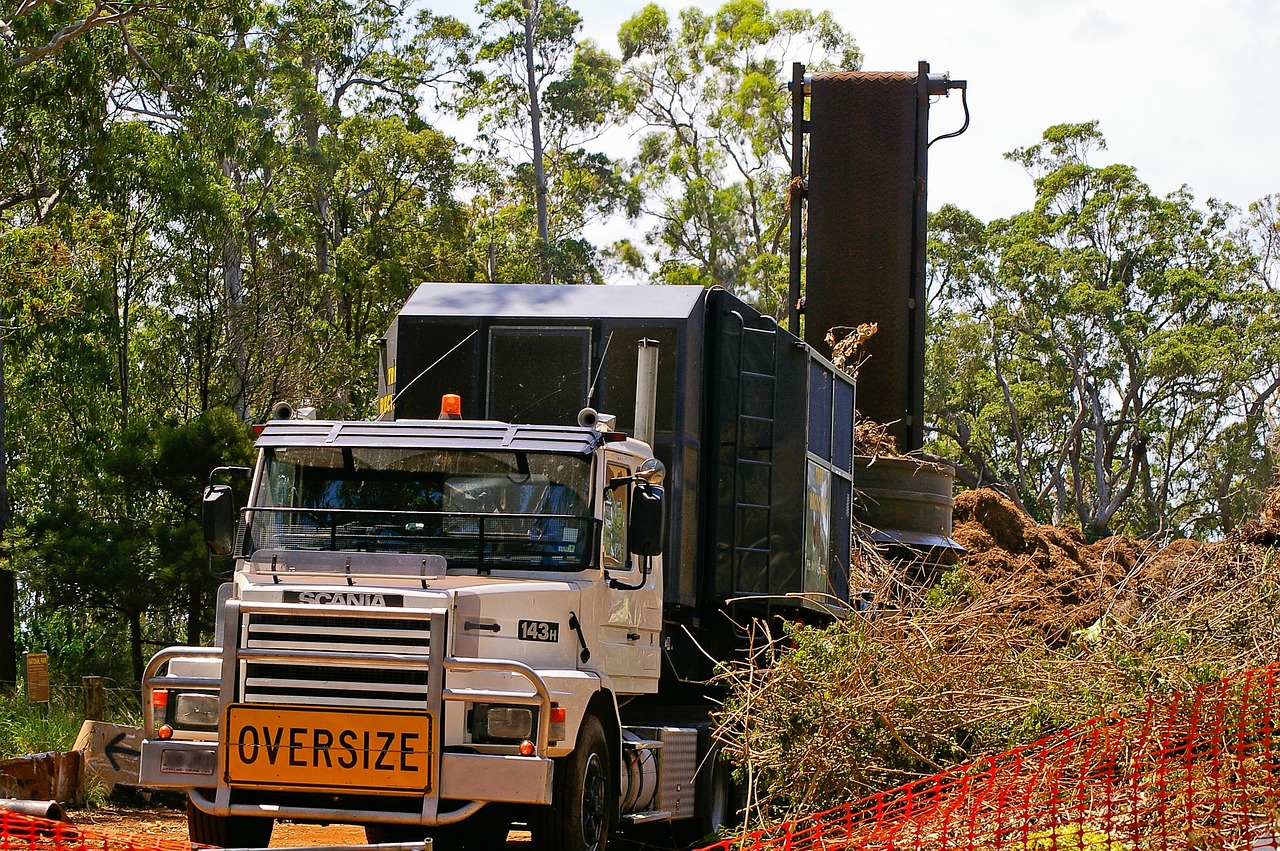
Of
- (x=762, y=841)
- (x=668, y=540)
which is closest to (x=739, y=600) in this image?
(x=668, y=540)

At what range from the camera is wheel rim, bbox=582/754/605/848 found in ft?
26.3

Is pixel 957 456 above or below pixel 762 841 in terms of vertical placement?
above

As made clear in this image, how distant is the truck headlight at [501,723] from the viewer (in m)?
7.42

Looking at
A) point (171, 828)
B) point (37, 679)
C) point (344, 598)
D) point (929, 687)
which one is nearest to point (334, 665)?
point (344, 598)

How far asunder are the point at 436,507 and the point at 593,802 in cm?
177

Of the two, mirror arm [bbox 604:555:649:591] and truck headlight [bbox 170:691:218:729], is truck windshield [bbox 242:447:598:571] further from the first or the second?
truck headlight [bbox 170:691:218:729]

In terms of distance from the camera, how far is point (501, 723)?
7.43 meters

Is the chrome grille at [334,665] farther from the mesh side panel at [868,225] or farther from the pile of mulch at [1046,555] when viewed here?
the mesh side panel at [868,225]

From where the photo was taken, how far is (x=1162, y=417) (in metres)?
41.9

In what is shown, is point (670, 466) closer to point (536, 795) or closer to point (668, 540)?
point (668, 540)

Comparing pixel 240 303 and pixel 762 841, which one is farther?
pixel 240 303

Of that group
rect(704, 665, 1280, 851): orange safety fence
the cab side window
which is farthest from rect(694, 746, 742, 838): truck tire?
rect(704, 665, 1280, 851): orange safety fence

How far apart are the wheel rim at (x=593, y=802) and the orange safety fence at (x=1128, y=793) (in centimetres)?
89

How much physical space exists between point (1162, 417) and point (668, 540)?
35.2m
